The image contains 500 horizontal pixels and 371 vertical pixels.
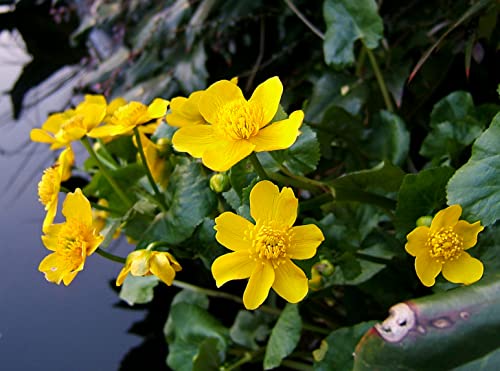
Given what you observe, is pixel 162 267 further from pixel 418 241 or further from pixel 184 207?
pixel 418 241

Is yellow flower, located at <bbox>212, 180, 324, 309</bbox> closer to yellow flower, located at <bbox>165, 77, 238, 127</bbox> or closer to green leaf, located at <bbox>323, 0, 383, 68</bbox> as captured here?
yellow flower, located at <bbox>165, 77, 238, 127</bbox>

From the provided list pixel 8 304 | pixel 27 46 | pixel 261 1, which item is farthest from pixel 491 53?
pixel 27 46

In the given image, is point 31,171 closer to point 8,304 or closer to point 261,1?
point 8,304

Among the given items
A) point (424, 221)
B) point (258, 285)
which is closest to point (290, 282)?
point (258, 285)

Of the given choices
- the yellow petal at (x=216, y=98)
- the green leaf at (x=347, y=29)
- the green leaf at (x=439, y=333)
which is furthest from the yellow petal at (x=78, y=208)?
the green leaf at (x=347, y=29)

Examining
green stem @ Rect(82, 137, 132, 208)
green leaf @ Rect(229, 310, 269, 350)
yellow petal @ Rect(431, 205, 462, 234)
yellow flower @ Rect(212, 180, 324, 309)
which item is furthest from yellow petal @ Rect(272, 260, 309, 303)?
green leaf @ Rect(229, 310, 269, 350)

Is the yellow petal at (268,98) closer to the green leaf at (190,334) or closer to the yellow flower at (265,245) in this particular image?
the yellow flower at (265,245)
